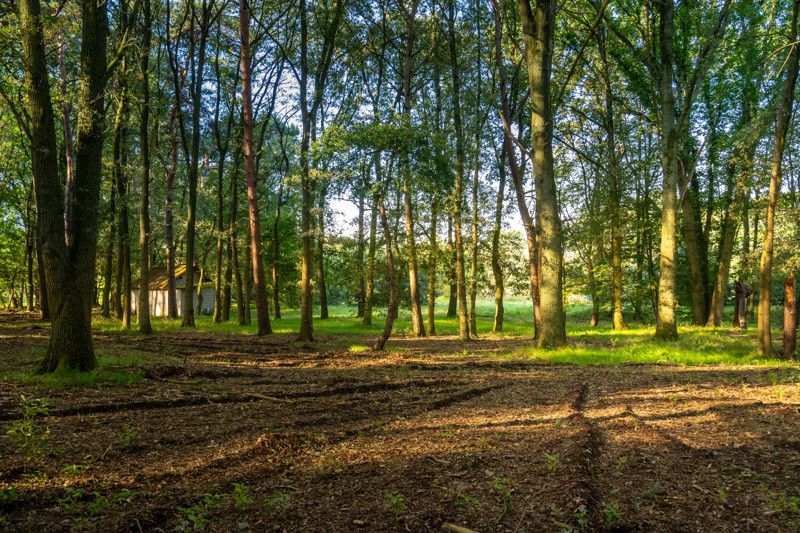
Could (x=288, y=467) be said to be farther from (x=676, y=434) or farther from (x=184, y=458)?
(x=676, y=434)

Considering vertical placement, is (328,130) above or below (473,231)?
above

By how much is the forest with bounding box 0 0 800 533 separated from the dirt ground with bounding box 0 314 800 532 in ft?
0.13

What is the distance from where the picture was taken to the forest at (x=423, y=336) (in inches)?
159

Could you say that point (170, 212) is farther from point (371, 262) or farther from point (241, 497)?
point (241, 497)

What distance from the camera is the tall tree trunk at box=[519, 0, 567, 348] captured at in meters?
14.2

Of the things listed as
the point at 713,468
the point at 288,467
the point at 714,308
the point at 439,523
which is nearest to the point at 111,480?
the point at 288,467

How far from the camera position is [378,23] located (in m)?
23.1

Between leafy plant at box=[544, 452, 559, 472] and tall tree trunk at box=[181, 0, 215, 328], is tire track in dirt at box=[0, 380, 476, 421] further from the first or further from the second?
tall tree trunk at box=[181, 0, 215, 328]

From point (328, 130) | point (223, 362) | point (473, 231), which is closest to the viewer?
point (223, 362)

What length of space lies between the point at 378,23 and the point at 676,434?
22.6 meters

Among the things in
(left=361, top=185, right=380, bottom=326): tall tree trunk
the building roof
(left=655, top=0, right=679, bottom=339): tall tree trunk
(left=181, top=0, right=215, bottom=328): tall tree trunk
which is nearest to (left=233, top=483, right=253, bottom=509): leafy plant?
(left=655, top=0, right=679, bottom=339): tall tree trunk

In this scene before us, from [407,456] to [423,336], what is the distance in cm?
1723

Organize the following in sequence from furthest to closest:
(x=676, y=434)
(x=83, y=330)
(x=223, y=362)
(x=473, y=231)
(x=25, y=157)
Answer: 1. (x=25, y=157)
2. (x=473, y=231)
3. (x=223, y=362)
4. (x=83, y=330)
5. (x=676, y=434)

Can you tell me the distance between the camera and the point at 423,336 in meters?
22.2
